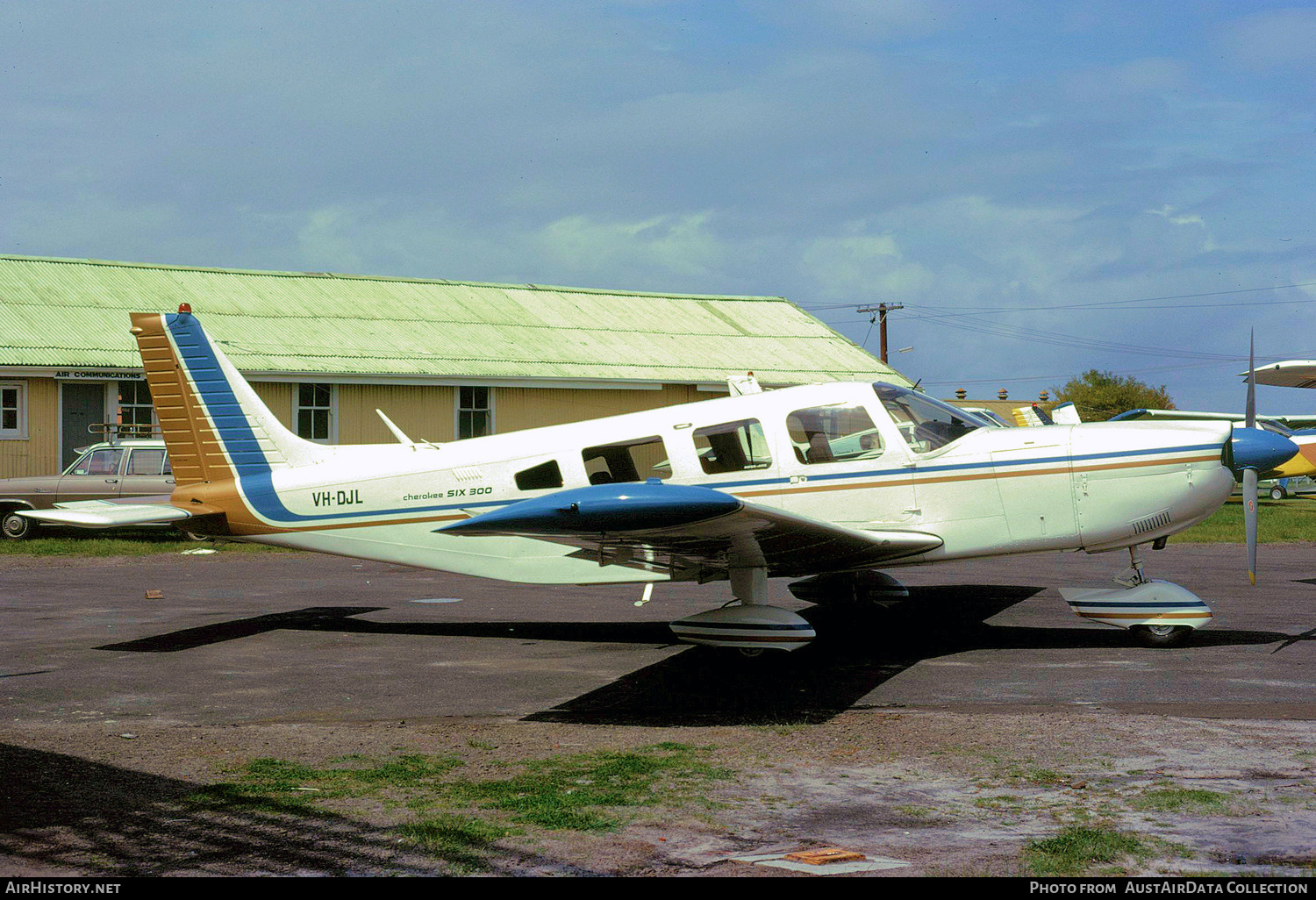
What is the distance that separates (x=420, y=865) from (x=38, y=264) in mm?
32204

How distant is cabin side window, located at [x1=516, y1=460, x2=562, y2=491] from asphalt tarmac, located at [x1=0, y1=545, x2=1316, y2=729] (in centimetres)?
152

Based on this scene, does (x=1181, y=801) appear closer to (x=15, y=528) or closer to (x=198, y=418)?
(x=198, y=418)

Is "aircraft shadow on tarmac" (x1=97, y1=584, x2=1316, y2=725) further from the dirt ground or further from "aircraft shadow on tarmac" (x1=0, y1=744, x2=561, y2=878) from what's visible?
"aircraft shadow on tarmac" (x1=0, y1=744, x2=561, y2=878)

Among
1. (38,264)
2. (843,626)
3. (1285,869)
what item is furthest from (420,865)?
(38,264)

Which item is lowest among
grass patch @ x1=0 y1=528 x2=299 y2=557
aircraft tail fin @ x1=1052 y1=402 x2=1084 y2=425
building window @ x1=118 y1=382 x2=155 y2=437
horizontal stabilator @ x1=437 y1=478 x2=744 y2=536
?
grass patch @ x1=0 y1=528 x2=299 y2=557

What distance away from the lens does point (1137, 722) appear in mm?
7191

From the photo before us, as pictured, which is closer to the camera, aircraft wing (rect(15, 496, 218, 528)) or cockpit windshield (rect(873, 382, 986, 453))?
cockpit windshield (rect(873, 382, 986, 453))

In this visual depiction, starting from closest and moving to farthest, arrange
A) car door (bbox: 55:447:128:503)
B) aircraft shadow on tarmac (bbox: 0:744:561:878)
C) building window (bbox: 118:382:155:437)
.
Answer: aircraft shadow on tarmac (bbox: 0:744:561:878) → car door (bbox: 55:447:128:503) → building window (bbox: 118:382:155:437)

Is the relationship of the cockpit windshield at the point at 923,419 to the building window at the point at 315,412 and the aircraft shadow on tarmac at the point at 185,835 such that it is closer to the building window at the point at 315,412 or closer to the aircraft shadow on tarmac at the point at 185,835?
the aircraft shadow on tarmac at the point at 185,835

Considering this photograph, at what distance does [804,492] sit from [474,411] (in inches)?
903

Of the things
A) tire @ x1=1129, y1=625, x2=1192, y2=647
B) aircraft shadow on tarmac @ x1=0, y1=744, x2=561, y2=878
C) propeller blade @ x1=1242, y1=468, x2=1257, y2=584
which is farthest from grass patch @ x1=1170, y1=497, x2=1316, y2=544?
aircraft shadow on tarmac @ x1=0, y1=744, x2=561, y2=878

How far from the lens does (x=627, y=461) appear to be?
10352mm

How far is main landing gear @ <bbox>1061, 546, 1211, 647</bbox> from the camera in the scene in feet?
32.6

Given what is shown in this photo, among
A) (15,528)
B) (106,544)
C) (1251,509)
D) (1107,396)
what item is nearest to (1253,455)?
(1251,509)
